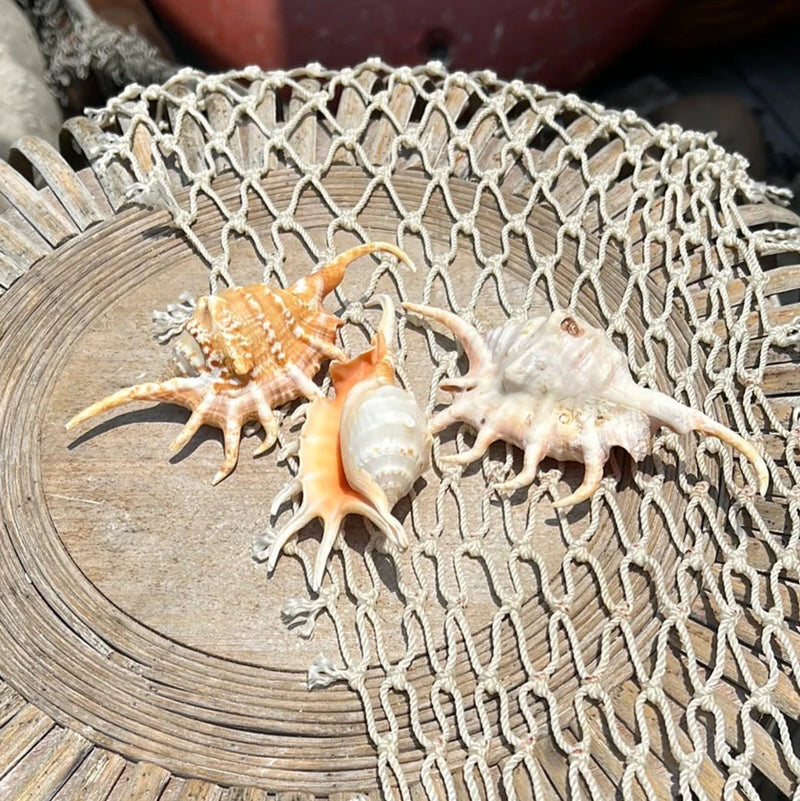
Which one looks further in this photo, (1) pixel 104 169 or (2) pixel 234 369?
(1) pixel 104 169

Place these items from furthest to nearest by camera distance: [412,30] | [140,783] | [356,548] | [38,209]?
[412,30]
[38,209]
[356,548]
[140,783]

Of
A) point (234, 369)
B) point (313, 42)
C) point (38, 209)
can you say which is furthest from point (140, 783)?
point (313, 42)

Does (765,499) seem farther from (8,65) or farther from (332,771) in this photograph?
(8,65)

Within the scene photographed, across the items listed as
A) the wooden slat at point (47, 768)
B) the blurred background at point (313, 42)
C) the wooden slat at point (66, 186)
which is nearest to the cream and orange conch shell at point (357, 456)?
the wooden slat at point (47, 768)

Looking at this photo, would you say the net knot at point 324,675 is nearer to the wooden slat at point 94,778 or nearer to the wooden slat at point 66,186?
the wooden slat at point 94,778

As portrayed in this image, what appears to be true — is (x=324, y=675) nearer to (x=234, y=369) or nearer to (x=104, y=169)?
(x=234, y=369)

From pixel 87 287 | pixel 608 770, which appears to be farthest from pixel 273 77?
pixel 608 770

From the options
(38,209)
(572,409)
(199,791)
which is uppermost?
(38,209)
